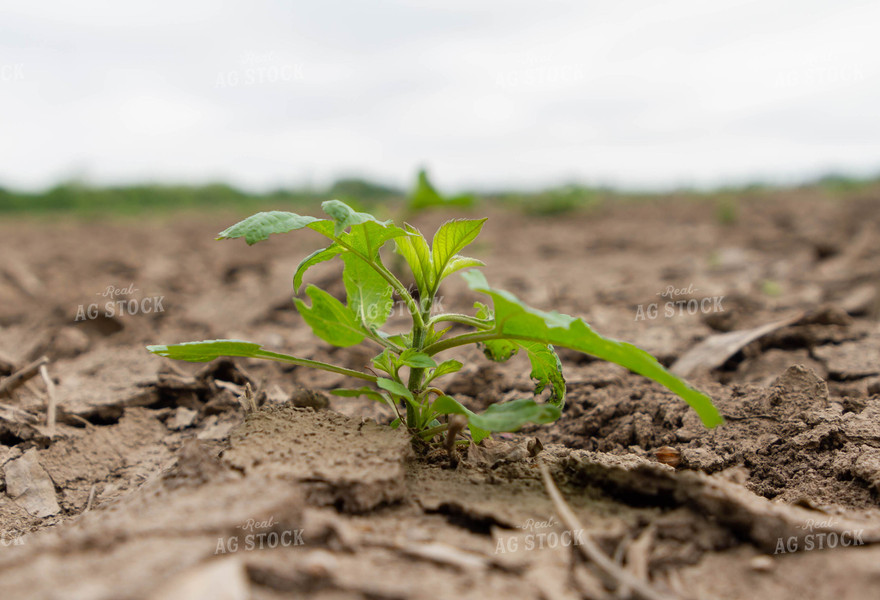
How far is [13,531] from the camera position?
159 cm

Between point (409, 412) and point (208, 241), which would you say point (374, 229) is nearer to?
point (409, 412)

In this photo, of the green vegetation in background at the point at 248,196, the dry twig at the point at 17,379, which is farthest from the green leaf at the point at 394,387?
the green vegetation in background at the point at 248,196

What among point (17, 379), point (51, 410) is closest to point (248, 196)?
point (17, 379)

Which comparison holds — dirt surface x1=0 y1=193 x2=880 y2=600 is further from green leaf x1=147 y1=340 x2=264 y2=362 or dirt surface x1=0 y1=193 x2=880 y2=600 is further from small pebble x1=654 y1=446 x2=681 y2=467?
green leaf x1=147 y1=340 x2=264 y2=362

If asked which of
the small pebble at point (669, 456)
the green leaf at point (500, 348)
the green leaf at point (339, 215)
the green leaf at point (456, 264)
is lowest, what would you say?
the small pebble at point (669, 456)

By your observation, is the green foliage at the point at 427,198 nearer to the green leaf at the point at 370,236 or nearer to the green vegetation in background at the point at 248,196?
the green leaf at the point at 370,236

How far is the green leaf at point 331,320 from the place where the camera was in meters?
1.53

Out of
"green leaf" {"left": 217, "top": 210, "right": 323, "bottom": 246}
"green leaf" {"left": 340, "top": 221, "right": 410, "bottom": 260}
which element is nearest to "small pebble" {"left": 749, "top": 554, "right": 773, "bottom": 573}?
"green leaf" {"left": 340, "top": 221, "right": 410, "bottom": 260}

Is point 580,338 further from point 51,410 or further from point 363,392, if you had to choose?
point 51,410

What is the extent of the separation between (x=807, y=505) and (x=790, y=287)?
10.5 ft

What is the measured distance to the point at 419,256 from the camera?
1.62 m

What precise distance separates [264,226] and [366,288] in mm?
415

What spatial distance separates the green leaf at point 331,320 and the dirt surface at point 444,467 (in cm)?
24

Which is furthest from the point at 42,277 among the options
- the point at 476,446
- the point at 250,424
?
the point at 476,446
